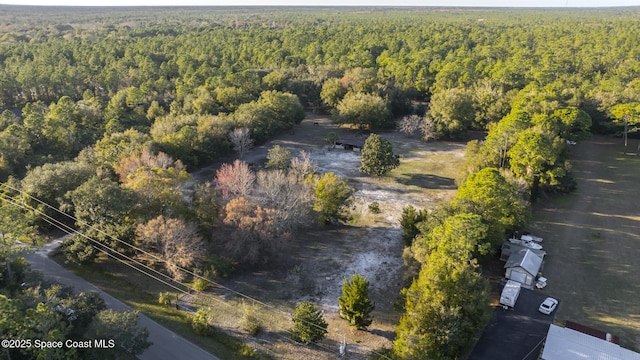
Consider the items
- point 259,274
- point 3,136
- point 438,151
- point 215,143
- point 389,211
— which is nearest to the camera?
point 259,274

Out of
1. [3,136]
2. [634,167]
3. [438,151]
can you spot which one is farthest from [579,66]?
[3,136]

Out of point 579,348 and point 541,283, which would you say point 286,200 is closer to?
point 541,283

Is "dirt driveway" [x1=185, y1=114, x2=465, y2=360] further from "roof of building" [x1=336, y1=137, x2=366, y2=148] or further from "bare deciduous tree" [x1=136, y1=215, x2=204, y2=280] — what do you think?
"bare deciduous tree" [x1=136, y1=215, x2=204, y2=280]

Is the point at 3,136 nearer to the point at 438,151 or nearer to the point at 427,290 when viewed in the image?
the point at 427,290

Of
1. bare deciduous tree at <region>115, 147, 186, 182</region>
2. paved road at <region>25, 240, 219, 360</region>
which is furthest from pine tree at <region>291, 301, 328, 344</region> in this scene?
bare deciduous tree at <region>115, 147, 186, 182</region>

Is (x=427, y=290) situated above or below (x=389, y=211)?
above

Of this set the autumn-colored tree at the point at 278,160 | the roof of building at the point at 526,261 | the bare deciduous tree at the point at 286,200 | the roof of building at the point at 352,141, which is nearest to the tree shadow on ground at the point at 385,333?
the bare deciduous tree at the point at 286,200

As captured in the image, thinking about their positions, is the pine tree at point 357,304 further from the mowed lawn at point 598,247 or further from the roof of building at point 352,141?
the roof of building at point 352,141
